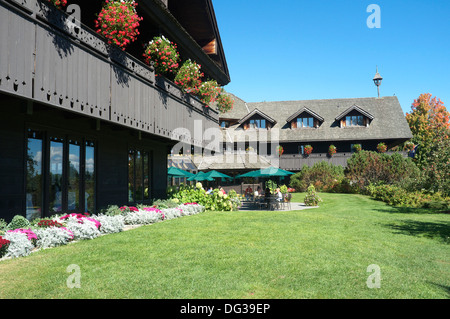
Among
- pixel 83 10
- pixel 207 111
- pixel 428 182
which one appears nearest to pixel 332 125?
pixel 428 182

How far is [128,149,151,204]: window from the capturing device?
1430 centimetres

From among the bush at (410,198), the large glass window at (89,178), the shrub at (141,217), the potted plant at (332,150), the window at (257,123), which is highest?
the window at (257,123)

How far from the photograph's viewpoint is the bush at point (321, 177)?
106 feet

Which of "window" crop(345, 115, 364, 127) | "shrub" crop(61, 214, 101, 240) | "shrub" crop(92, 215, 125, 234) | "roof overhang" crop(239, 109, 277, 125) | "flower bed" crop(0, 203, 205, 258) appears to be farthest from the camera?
"roof overhang" crop(239, 109, 277, 125)

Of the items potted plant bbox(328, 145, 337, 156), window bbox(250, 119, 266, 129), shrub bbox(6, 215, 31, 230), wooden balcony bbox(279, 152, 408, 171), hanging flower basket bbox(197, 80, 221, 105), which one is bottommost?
shrub bbox(6, 215, 31, 230)

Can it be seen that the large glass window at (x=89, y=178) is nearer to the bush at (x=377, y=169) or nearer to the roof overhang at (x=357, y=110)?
the bush at (x=377, y=169)

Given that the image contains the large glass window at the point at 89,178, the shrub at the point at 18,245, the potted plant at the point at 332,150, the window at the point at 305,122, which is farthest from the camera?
the window at the point at 305,122

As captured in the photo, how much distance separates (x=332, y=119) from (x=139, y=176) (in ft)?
109

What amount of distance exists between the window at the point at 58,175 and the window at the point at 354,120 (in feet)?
117

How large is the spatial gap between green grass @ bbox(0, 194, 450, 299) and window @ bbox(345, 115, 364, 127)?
108 ft

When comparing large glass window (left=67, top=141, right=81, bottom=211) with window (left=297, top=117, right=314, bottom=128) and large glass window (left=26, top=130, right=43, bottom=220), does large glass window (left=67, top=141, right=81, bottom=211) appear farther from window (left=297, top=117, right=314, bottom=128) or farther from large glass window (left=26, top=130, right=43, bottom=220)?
window (left=297, top=117, right=314, bottom=128)

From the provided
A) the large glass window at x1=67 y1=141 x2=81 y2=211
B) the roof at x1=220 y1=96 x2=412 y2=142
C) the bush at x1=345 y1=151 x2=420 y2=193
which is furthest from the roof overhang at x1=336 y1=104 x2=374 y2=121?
the large glass window at x1=67 y1=141 x2=81 y2=211

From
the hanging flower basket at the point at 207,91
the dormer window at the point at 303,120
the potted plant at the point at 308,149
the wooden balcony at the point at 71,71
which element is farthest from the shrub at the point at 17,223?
the dormer window at the point at 303,120
